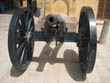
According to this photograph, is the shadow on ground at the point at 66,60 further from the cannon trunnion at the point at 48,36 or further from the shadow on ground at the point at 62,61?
the cannon trunnion at the point at 48,36

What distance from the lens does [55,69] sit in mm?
2848

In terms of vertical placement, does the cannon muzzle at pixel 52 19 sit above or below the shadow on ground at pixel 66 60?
above

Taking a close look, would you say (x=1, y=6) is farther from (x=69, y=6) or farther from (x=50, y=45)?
(x=50, y=45)

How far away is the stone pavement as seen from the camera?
99.6 inches

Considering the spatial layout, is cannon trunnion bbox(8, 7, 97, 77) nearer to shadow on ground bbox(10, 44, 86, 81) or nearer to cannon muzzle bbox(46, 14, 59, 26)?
cannon muzzle bbox(46, 14, 59, 26)

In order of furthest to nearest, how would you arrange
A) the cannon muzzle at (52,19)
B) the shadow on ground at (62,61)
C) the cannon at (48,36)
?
the shadow on ground at (62,61), the cannon muzzle at (52,19), the cannon at (48,36)

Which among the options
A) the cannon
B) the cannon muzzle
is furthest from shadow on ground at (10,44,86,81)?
the cannon muzzle

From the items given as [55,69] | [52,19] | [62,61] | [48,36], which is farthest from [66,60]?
[52,19]

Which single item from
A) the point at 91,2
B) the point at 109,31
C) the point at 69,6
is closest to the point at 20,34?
the point at 109,31

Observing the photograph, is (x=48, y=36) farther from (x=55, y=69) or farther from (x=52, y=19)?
(x=55, y=69)

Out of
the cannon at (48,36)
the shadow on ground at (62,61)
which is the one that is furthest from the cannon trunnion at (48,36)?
the shadow on ground at (62,61)

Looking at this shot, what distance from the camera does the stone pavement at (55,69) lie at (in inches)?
99.6

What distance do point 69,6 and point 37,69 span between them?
4.52 meters

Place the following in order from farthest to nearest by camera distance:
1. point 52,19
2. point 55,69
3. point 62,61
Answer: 1. point 62,61
2. point 55,69
3. point 52,19
